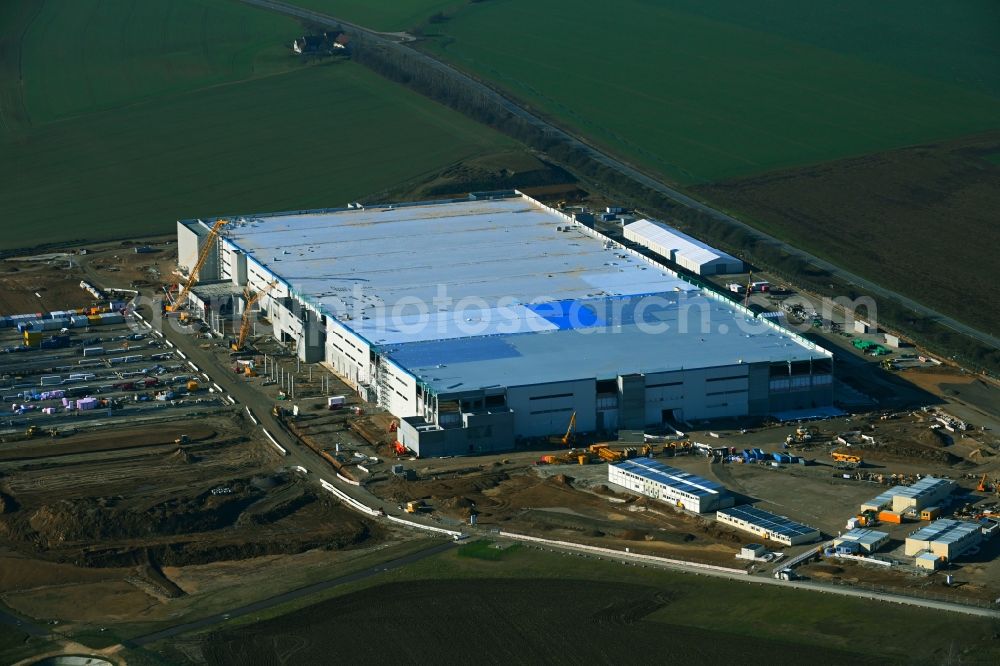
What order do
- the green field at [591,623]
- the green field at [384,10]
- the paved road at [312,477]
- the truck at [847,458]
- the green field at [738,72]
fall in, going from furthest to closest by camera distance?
1. the green field at [384,10]
2. the green field at [738,72]
3. the truck at [847,458]
4. the paved road at [312,477]
5. the green field at [591,623]

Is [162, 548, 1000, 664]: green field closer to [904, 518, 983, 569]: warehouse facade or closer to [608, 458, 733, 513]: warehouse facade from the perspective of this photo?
[904, 518, 983, 569]: warehouse facade

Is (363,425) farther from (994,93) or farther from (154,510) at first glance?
(994,93)

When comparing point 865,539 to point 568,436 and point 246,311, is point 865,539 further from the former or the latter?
point 246,311

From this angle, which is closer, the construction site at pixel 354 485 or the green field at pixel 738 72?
the construction site at pixel 354 485

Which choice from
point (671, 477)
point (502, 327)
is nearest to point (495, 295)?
point (502, 327)

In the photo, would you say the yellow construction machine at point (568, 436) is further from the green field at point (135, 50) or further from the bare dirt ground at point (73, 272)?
the green field at point (135, 50)

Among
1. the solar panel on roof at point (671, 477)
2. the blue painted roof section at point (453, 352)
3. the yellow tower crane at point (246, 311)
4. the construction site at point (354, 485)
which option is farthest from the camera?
the yellow tower crane at point (246, 311)

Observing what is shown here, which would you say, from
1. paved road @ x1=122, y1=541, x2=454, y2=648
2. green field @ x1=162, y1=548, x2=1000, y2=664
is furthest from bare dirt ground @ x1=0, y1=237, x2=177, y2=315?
green field @ x1=162, y1=548, x2=1000, y2=664

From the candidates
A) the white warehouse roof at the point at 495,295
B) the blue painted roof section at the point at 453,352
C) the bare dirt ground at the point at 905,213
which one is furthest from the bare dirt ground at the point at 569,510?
the bare dirt ground at the point at 905,213
